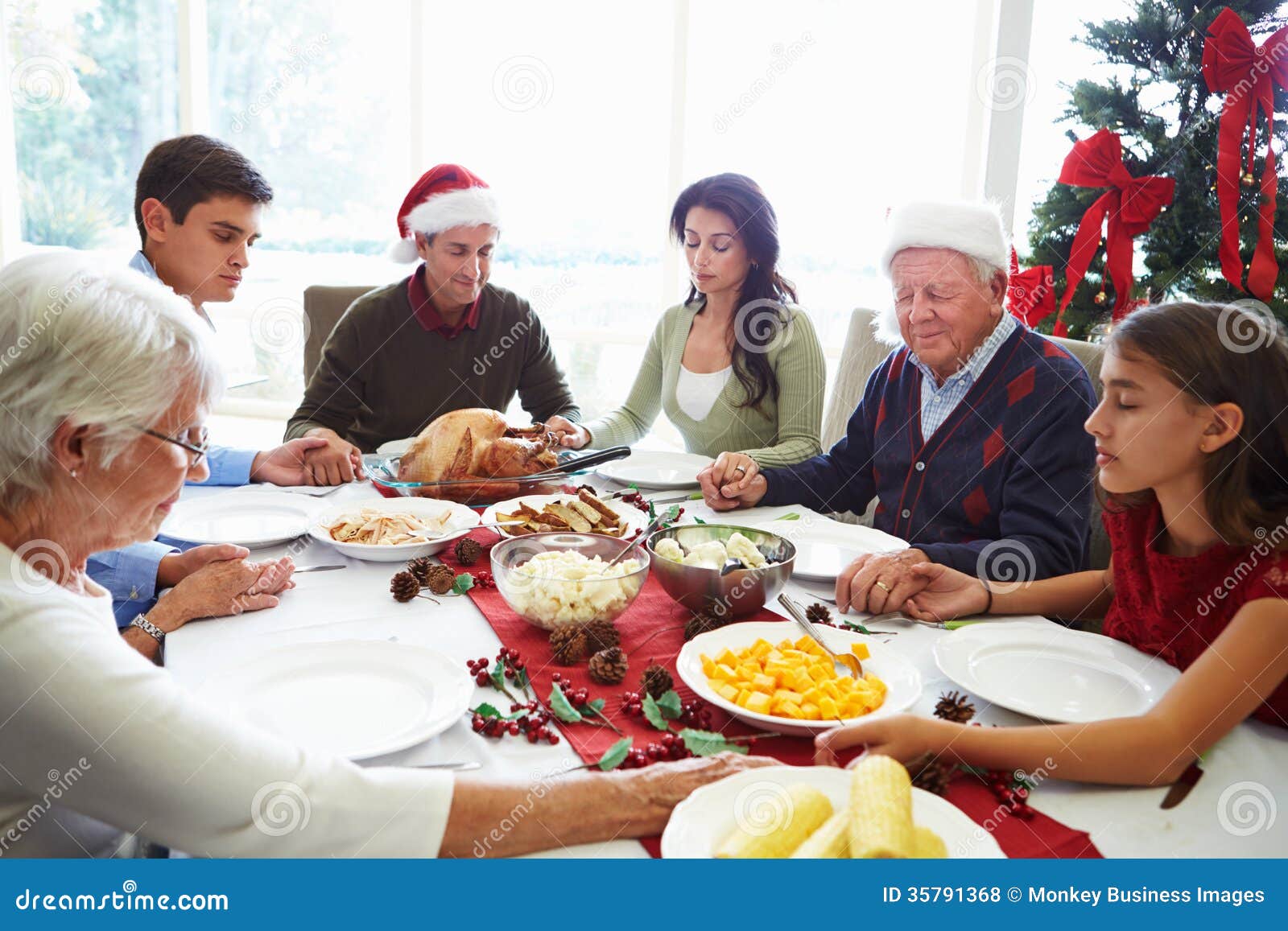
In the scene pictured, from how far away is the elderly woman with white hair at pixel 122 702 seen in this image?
914 millimetres

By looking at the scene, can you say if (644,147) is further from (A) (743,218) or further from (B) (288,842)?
(B) (288,842)

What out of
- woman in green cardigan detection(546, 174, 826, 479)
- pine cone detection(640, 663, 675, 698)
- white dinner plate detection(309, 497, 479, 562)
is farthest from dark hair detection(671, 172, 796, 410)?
pine cone detection(640, 663, 675, 698)

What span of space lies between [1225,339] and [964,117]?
4.08m

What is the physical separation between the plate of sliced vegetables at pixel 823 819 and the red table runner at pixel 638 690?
61 mm

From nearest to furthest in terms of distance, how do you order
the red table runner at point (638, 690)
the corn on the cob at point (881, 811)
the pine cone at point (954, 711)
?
1. the corn on the cob at point (881, 811)
2. the red table runner at point (638, 690)
3. the pine cone at point (954, 711)

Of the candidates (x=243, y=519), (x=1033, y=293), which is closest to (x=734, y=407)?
(x=1033, y=293)

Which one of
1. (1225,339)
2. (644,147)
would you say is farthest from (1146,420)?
(644,147)

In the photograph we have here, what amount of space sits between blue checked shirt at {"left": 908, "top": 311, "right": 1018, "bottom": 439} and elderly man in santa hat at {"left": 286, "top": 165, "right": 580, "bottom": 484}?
48.2 inches

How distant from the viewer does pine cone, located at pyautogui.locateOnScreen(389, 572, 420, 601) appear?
1.58 metres

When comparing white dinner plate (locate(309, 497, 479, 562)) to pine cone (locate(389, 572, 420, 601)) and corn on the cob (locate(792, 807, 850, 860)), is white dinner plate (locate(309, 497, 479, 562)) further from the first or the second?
corn on the cob (locate(792, 807, 850, 860))

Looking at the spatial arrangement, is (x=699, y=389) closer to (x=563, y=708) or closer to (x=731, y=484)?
(x=731, y=484)

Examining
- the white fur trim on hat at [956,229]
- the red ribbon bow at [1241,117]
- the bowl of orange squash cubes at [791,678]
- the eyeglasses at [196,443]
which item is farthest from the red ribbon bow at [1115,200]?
the eyeglasses at [196,443]

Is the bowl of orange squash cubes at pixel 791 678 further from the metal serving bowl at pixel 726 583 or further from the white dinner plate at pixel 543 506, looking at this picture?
the white dinner plate at pixel 543 506

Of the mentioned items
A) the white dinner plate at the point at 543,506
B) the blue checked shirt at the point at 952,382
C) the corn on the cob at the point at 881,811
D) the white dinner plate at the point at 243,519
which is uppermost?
the blue checked shirt at the point at 952,382
